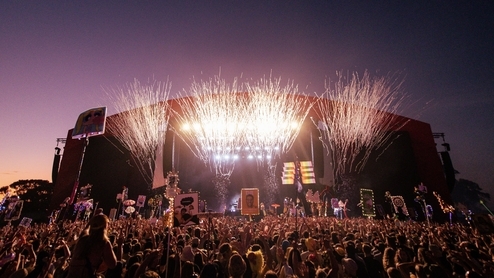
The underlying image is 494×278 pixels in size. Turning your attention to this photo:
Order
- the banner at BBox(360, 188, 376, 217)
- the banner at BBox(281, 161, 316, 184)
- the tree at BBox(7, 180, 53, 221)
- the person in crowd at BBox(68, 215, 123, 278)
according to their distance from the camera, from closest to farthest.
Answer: the person in crowd at BBox(68, 215, 123, 278) → the banner at BBox(360, 188, 376, 217) → the banner at BBox(281, 161, 316, 184) → the tree at BBox(7, 180, 53, 221)

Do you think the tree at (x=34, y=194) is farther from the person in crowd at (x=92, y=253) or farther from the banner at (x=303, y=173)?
the person in crowd at (x=92, y=253)

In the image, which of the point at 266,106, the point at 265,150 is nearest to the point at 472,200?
the point at 265,150

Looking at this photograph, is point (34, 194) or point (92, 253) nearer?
point (92, 253)

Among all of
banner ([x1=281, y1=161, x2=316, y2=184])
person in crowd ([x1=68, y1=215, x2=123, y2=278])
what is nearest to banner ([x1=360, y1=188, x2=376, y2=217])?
banner ([x1=281, y1=161, x2=316, y2=184])

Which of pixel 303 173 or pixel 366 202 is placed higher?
pixel 303 173

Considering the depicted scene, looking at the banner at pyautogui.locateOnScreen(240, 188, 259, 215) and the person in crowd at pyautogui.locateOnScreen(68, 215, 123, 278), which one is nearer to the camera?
the person in crowd at pyautogui.locateOnScreen(68, 215, 123, 278)

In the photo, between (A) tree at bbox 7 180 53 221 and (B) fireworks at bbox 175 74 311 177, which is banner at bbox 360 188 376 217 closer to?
(B) fireworks at bbox 175 74 311 177

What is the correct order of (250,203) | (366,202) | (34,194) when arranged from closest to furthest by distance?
1. (250,203)
2. (366,202)
3. (34,194)

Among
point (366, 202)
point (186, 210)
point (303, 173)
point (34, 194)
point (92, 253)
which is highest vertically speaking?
point (303, 173)

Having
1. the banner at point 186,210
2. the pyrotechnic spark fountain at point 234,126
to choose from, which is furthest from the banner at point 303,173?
the banner at point 186,210

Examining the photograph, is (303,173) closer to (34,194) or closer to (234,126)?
(234,126)

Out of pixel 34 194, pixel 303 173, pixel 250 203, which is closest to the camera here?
pixel 250 203

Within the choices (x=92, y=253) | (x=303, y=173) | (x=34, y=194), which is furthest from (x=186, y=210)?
(x=34, y=194)

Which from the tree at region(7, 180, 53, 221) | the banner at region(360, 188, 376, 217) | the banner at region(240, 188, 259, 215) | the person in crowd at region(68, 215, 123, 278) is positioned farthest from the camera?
the tree at region(7, 180, 53, 221)
